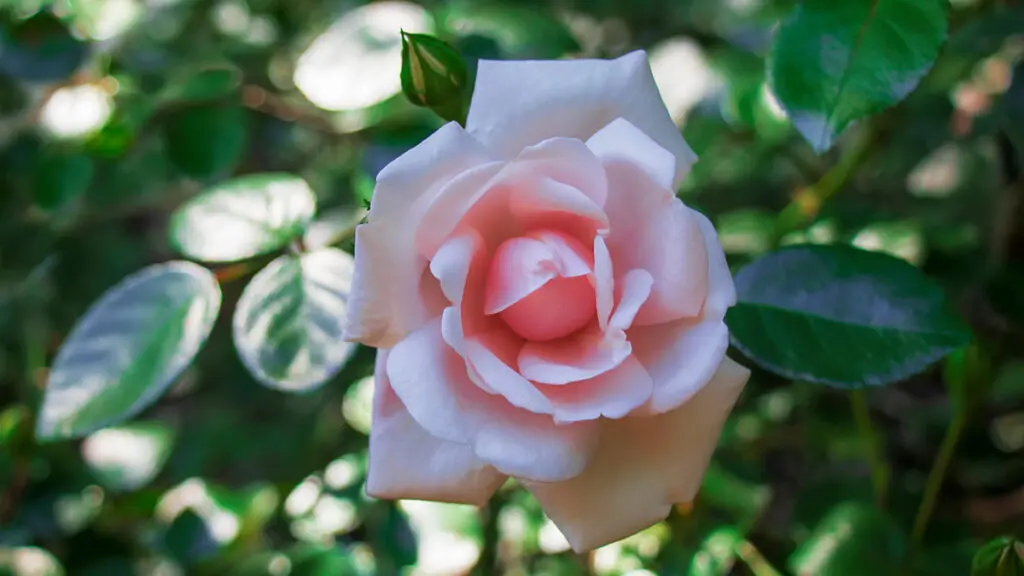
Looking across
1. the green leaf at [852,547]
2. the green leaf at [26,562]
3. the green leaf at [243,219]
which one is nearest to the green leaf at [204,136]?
the green leaf at [243,219]

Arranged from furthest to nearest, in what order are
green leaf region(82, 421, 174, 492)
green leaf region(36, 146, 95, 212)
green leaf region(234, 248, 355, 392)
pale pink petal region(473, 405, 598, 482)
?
green leaf region(82, 421, 174, 492), green leaf region(36, 146, 95, 212), green leaf region(234, 248, 355, 392), pale pink petal region(473, 405, 598, 482)

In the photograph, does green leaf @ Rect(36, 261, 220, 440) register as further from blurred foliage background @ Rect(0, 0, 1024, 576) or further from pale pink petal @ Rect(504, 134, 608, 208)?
pale pink petal @ Rect(504, 134, 608, 208)

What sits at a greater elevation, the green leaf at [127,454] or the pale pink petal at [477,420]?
the pale pink petal at [477,420]

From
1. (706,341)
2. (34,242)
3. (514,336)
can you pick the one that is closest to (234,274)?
(514,336)

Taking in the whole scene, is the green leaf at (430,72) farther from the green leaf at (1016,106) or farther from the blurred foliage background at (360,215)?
the green leaf at (1016,106)

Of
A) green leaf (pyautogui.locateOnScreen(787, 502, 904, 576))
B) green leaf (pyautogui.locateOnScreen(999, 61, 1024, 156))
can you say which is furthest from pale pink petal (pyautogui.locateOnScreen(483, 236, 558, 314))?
green leaf (pyautogui.locateOnScreen(999, 61, 1024, 156))

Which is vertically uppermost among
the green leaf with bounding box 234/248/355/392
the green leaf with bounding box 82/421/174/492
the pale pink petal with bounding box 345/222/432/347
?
the pale pink petal with bounding box 345/222/432/347

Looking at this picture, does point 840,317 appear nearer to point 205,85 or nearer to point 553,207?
point 553,207

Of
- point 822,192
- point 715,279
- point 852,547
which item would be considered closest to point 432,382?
point 715,279
